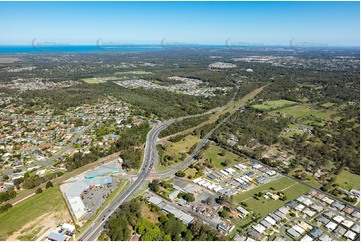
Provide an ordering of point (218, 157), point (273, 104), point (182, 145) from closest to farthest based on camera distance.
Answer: point (218, 157) < point (182, 145) < point (273, 104)

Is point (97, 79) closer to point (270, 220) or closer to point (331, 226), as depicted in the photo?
point (270, 220)

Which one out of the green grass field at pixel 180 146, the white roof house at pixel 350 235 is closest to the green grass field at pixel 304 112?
the green grass field at pixel 180 146


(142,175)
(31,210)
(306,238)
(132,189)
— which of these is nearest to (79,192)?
(31,210)

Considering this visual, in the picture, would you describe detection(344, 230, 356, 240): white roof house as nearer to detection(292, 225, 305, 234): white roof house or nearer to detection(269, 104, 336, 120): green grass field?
detection(292, 225, 305, 234): white roof house

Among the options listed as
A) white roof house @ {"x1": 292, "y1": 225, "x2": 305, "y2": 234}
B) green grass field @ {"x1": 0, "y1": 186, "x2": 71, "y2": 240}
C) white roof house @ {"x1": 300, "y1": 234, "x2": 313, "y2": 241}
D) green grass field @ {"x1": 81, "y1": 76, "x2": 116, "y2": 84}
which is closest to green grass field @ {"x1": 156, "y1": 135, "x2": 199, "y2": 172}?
green grass field @ {"x1": 0, "y1": 186, "x2": 71, "y2": 240}

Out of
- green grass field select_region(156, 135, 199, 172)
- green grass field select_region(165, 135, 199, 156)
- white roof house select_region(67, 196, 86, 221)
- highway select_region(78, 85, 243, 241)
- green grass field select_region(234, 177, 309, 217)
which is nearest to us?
highway select_region(78, 85, 243, 241)

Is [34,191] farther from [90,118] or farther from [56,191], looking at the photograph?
[90,118]
